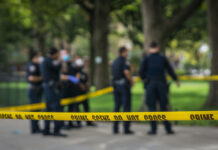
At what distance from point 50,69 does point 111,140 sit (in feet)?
6.35

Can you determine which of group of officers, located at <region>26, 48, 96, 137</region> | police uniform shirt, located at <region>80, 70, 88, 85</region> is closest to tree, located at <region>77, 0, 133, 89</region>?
police uniform shirt, located at <region>80, 70, 88, 85</region>

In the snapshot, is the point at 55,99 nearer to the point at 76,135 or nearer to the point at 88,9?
the point at 76,135

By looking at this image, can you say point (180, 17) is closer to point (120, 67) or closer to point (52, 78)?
point (120, 67)

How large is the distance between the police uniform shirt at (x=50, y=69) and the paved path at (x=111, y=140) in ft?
4.10

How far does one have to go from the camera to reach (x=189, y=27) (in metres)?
22.7

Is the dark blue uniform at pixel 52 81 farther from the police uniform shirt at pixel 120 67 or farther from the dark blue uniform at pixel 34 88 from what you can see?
the police uniform shirt at pixel 120 67

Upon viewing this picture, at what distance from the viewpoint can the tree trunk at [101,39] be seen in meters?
19.9

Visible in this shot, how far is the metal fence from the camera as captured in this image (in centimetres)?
1361

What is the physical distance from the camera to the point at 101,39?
808 inches

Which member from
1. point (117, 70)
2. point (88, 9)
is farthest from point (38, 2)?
point (117, 70)

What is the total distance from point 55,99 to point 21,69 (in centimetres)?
7092

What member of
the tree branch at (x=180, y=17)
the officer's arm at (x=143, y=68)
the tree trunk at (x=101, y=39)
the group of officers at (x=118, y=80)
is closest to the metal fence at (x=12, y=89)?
the group of officers at (x=118, y=80)

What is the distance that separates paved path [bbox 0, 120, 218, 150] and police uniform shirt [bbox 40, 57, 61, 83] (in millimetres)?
1248

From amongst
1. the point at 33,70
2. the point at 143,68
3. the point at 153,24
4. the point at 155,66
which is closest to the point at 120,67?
the point at 143,68
